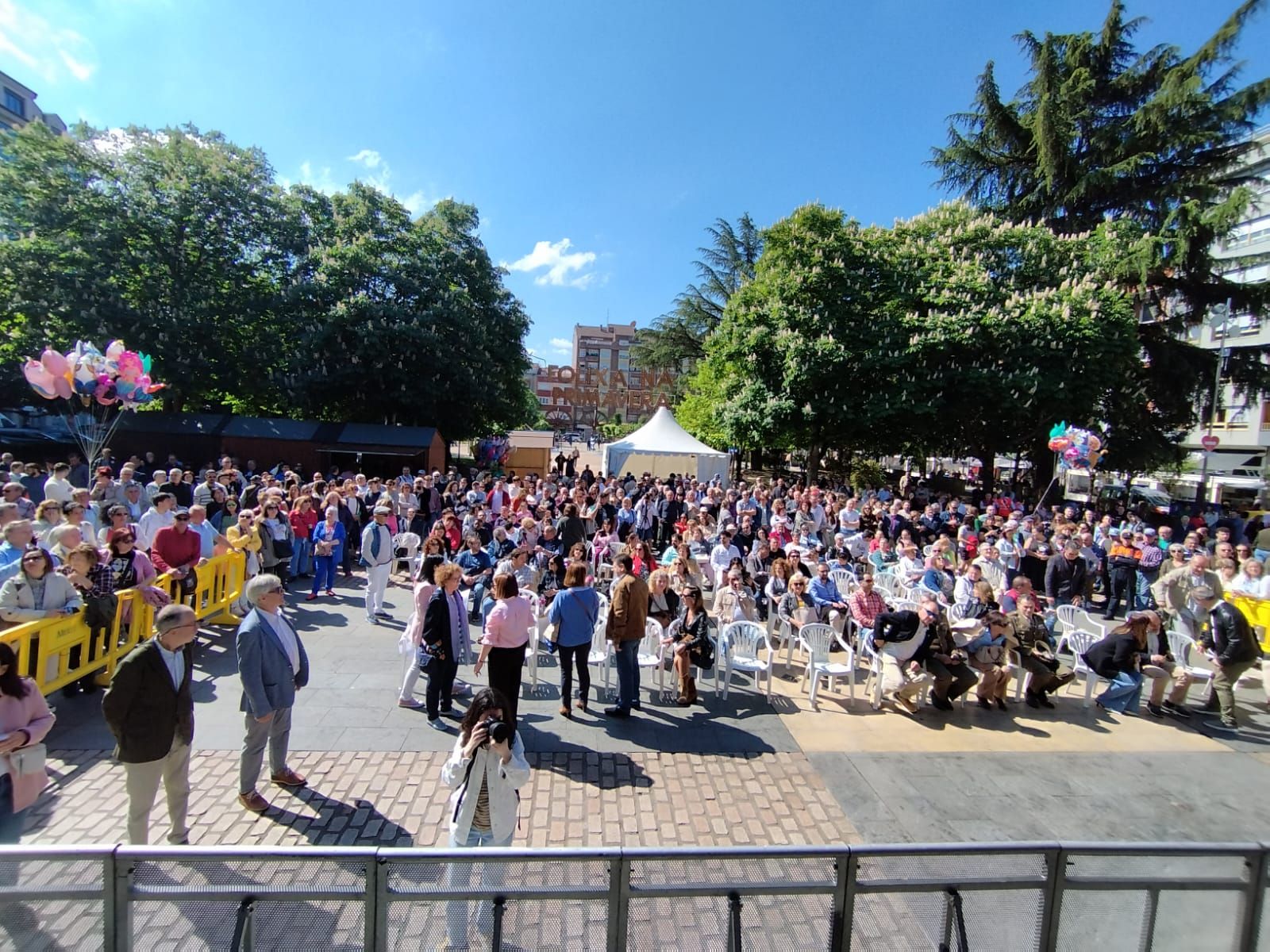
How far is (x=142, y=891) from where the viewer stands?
220 cm

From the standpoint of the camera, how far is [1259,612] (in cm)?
804

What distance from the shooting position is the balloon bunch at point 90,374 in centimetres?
995

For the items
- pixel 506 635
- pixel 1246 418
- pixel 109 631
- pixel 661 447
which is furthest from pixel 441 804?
pixel 1246 418

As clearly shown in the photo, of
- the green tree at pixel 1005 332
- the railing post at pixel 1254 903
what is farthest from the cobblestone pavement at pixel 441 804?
the green tree at pixel 1005 332

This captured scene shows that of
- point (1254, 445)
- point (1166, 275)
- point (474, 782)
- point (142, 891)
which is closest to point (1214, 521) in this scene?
point (1166, 275)

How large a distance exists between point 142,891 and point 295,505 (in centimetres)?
822

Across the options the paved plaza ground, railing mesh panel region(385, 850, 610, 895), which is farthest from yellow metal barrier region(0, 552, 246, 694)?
railing mesh panel region(385, 850, 610, 895)

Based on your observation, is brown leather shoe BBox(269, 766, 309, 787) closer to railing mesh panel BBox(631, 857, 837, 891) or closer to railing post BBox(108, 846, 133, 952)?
railing post BBox(108, 846, 133, 952)

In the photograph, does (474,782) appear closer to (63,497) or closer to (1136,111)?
(63,497)

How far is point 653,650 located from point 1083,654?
16.4 ft

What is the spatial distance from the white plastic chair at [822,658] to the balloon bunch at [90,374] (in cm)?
1217

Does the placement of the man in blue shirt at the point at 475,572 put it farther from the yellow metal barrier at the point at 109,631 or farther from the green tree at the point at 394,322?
the green tree at the point at 394,322

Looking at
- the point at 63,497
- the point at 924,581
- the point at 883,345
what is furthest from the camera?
the point at 883,345

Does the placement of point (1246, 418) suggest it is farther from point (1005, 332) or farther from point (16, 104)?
point (16, 104)
